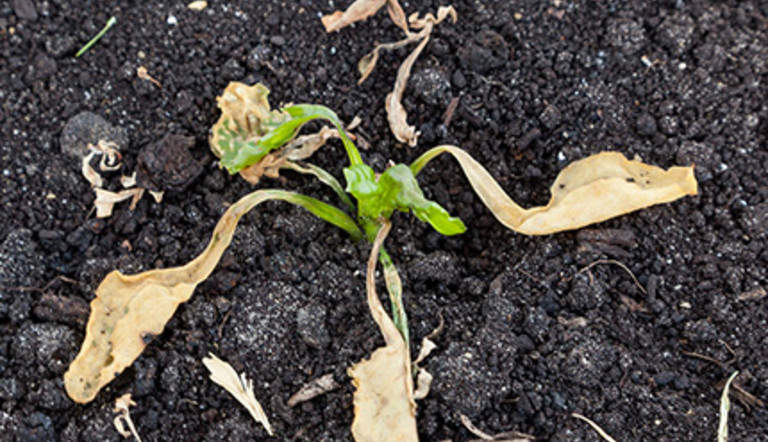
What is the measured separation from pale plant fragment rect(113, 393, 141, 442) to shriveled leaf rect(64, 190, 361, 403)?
0.06 m

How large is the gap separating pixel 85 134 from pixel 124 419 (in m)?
0.79

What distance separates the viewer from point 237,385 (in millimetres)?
1803

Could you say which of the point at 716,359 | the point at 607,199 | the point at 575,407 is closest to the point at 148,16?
the point at 607,199

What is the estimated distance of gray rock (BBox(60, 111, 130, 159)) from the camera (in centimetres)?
211

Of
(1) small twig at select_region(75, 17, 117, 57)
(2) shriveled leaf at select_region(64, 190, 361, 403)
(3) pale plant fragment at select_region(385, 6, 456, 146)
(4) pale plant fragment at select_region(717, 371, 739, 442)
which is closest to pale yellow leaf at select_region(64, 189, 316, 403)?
(2) shriveled leaf at select_region(64, 190, 361, 403)

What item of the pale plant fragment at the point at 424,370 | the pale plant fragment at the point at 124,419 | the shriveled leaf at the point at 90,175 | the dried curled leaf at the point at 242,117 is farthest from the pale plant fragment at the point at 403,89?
the pale plant fragment at the point at 124,419

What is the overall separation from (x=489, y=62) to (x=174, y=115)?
89cm

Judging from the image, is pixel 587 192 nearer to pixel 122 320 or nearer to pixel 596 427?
pixel 596 427

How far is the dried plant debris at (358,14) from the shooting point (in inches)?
81.3

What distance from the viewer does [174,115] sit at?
7.09 feet

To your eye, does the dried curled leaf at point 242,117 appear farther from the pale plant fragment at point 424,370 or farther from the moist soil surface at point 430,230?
the pale plant fragment at point 424,370

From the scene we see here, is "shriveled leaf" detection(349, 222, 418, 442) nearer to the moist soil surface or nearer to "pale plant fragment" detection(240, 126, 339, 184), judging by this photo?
the moist soil surface

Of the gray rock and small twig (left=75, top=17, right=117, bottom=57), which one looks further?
small twig (left=75, top=17, right=117, bottom=57)

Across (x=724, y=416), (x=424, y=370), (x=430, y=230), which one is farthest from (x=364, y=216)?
(x=724, y=416)
